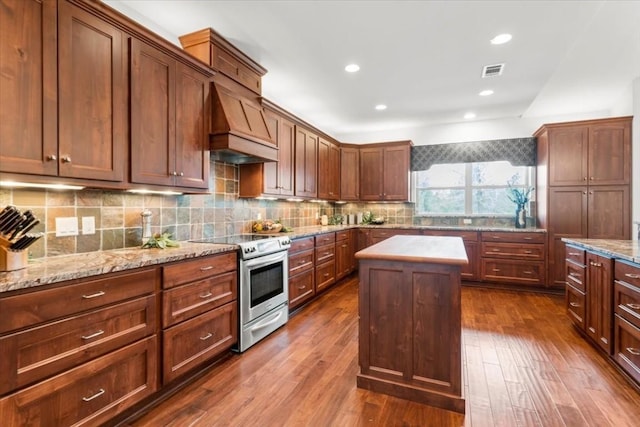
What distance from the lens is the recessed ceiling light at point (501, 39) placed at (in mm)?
2656

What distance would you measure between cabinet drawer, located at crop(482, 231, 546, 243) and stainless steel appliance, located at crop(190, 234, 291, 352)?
3.13m

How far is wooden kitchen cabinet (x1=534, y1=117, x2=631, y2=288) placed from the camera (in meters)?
3.95


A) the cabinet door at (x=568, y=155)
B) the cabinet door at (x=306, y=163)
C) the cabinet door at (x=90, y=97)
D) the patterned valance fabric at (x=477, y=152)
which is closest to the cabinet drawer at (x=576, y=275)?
the cabinet door at (x=568, y=155)

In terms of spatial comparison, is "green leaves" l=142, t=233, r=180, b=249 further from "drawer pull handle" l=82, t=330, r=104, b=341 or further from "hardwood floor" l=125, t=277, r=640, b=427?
"hardwood floor" l=125, t=277, r=640, b=427

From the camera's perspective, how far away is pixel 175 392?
6.63ft

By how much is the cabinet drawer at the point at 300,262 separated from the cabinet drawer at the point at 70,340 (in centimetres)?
169

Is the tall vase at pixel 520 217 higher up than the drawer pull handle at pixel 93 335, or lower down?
higher up

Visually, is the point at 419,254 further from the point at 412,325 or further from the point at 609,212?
the point at 609,212

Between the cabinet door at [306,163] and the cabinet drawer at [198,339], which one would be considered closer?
the cabinet drawer at [198,339]

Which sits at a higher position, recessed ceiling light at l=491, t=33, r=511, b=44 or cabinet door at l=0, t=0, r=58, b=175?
recessed ceiling light at l=491, t=33, r=511, b=44

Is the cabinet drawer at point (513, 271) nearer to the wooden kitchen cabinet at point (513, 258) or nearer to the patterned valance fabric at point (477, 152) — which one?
the wooden kitchen cabinet at point (513, 258)

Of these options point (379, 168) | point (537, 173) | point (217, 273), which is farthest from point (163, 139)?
point (537, 173)

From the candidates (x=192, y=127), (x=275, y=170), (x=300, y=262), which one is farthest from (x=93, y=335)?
(x=275, y=170)

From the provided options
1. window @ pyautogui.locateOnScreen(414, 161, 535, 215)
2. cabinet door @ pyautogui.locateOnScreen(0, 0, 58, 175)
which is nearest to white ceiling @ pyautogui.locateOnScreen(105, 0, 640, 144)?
cabinet door @ pyautogui.locateOnScreen(0, 0, 58, 175)
